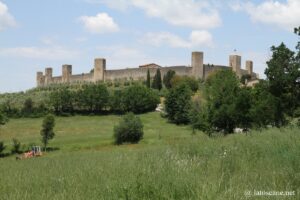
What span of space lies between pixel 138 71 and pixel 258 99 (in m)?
75.6

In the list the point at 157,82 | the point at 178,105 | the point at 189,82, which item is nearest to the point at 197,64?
the point at 157,82

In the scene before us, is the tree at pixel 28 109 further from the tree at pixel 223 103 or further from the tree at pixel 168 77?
the tree at pixel 223 103

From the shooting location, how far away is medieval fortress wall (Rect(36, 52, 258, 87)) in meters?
110

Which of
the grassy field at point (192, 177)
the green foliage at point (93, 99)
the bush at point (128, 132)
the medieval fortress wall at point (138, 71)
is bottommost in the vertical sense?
the bush at point (128, 132)

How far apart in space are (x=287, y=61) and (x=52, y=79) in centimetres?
11189

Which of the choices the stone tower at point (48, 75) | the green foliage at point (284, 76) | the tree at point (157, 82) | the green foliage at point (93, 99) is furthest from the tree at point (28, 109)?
the green foliage at point (284, 76)

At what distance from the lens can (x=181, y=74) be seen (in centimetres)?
11031

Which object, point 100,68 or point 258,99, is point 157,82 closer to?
point 100,68

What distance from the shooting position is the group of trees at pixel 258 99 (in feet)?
126

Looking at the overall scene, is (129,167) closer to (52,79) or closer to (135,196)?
(135,196)

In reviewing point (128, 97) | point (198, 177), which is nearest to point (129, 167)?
point (198, 177)

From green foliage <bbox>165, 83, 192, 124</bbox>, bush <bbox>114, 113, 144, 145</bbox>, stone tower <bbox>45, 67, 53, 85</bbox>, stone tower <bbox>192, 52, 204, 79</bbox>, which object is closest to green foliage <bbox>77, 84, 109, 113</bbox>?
green foliage <bbox>165, 83, 192, 124</bbox>

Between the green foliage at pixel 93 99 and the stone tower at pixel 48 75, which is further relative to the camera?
the stone tower at pixel 48 75

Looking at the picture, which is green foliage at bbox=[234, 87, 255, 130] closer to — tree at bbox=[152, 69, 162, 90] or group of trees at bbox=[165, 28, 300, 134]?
group of trees at bbox=[165, 28, 300, 134]
